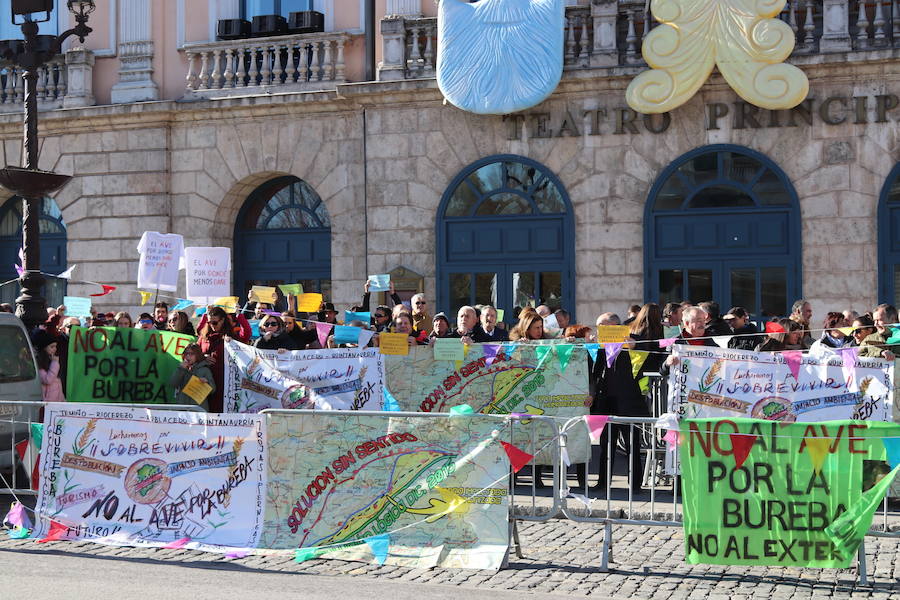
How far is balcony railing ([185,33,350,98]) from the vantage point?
2112 centimetres

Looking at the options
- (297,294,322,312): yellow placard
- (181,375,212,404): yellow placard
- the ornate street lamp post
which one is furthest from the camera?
(297,294,322,312): yellow placard

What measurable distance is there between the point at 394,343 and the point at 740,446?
4.90 m

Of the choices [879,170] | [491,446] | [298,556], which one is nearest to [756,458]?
[491,446]

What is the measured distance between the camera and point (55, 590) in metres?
7.58

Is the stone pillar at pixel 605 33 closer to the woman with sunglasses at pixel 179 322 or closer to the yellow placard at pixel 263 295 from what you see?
the yellow placard at pixel 263 295

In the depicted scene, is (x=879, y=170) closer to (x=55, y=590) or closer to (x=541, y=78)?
(x=541, y=78)

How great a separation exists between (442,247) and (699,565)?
12378 millimetres

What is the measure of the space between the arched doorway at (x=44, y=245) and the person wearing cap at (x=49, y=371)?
9.94m

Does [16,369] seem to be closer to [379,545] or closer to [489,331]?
[489,331]

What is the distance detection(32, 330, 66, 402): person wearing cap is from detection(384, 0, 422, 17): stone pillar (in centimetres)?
963

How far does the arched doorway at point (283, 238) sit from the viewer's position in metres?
21.8

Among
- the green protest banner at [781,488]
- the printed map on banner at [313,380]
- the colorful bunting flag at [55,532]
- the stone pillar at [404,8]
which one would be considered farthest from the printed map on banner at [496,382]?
the stone pillar at [404,8]

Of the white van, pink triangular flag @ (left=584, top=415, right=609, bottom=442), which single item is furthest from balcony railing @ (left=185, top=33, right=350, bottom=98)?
pink triangular flag @ (left=584, top=415, right=609, bottom=442)

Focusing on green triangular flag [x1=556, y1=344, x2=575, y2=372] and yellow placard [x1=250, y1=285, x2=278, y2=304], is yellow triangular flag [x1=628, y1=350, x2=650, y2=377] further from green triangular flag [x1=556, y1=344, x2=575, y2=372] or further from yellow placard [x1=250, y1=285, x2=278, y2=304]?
yellow placard [x1=250, y1=285, x2=278, y2=304]
